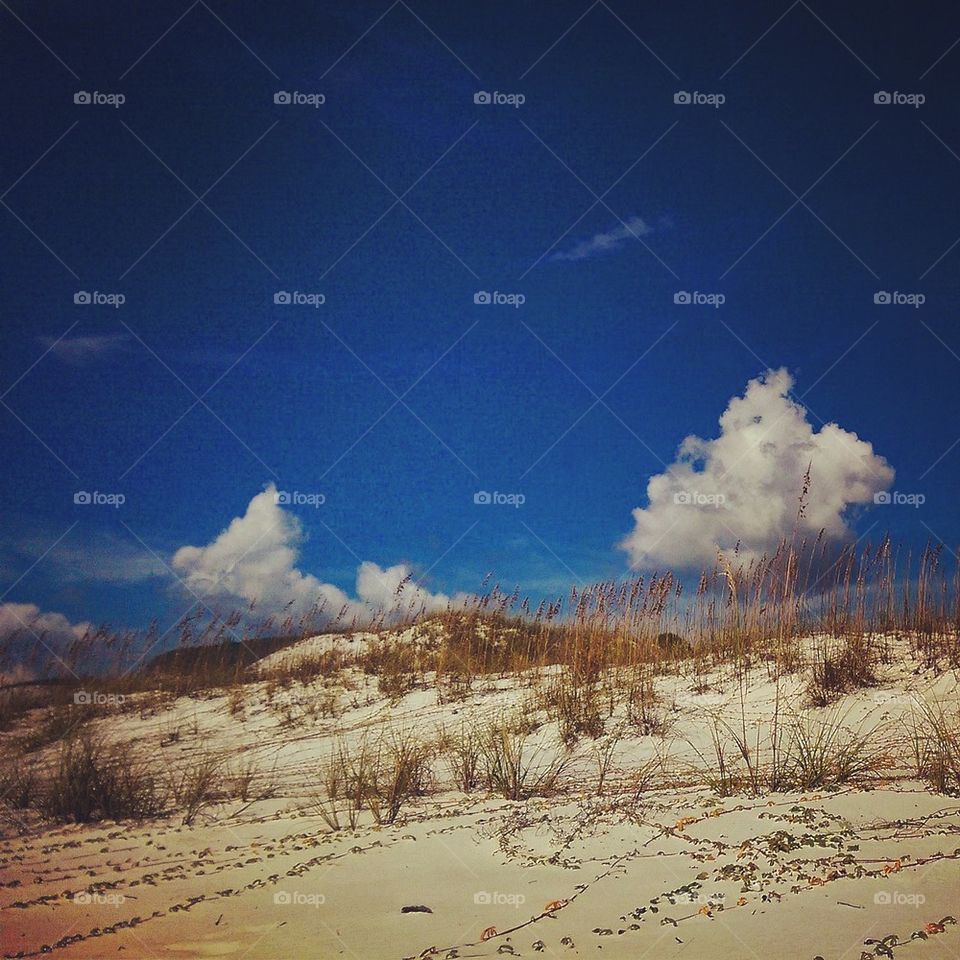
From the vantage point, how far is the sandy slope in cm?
290

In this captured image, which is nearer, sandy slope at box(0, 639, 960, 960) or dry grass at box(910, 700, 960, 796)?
sandy slope at box(0, 639, 960, 960)

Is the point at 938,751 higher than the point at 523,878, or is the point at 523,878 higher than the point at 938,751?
the point at 938,751

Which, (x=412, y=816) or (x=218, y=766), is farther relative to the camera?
(x=218, y=766)

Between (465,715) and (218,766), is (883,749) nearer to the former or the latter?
(465,715)

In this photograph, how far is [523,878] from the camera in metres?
3.49

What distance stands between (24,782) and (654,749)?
14.6ft

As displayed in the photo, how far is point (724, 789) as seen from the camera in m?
4.43

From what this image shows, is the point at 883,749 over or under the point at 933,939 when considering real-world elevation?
over

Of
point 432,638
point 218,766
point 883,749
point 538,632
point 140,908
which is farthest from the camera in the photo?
point 432,638

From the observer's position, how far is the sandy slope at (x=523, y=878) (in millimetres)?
2902

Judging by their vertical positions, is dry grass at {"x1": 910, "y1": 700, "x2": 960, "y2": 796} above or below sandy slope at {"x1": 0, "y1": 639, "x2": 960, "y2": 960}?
above

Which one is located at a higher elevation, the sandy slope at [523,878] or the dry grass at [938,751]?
the dry grass at [938,751]

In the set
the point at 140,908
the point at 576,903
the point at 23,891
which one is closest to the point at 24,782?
the point at 23,891

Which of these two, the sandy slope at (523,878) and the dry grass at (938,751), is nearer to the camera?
the sandy slope at (523,878)
